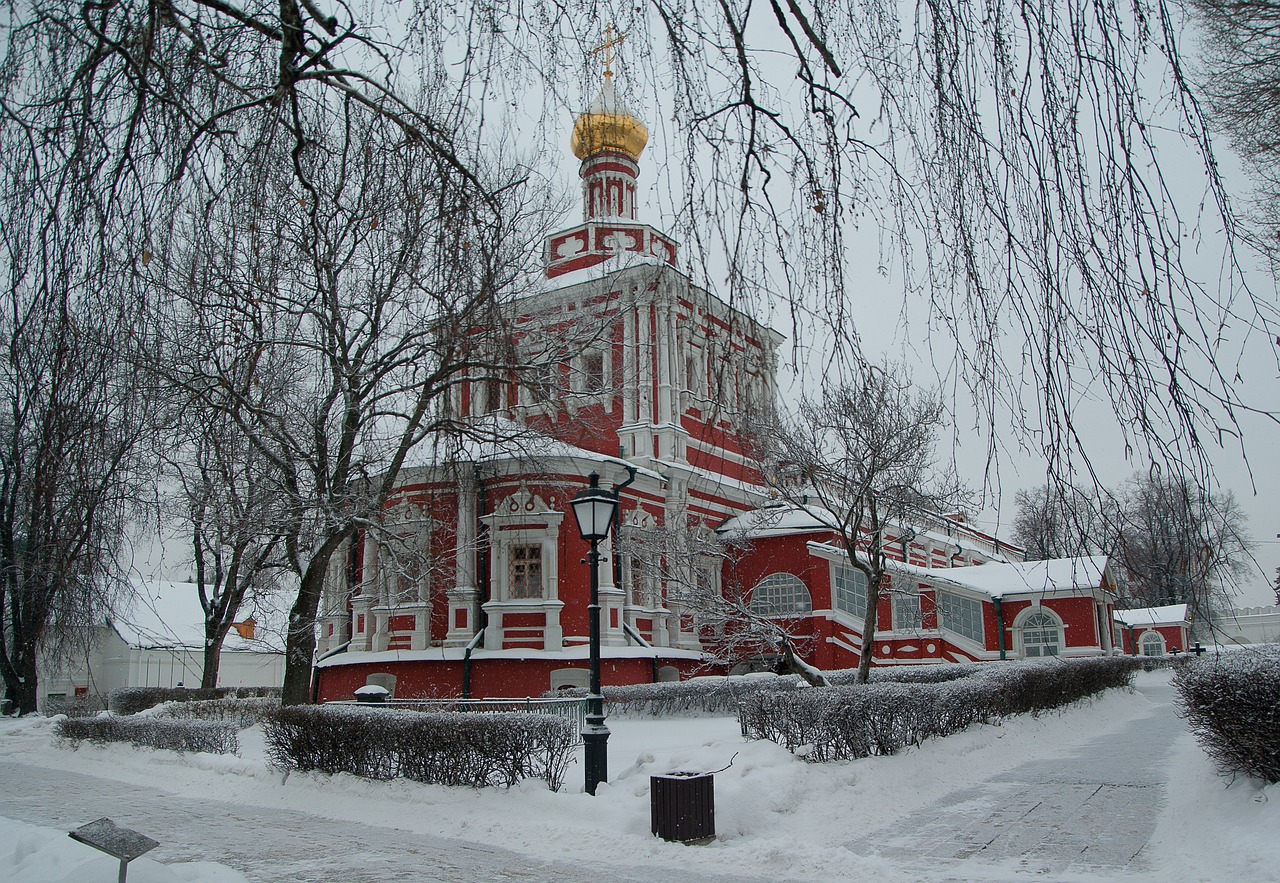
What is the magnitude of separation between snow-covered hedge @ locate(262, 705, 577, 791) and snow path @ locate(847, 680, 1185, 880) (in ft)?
11.6

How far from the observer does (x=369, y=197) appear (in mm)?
4477

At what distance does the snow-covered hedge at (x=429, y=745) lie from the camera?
10.6m

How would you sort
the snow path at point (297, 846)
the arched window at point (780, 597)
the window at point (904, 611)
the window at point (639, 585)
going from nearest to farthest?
the snow path at point (297, 846), the window at point (639, 585), the window at point (904, 611), the arched window at point (780, 597)

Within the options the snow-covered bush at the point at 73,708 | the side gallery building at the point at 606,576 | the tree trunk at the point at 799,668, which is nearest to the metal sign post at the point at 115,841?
the side gallery building at the point at 606,576

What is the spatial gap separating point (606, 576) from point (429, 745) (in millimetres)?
12538

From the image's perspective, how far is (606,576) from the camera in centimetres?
2352

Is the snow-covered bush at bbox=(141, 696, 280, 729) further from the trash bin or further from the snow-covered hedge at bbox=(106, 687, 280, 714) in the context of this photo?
the trash bin

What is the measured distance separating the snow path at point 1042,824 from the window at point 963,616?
1293 centimetres

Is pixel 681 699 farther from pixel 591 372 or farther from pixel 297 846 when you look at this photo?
pixel 297 846

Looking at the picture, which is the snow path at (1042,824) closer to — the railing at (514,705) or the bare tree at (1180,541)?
the bare tree at (1180,541)

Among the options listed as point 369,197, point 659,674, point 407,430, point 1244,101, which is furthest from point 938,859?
point 659,674

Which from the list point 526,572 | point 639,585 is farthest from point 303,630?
point 639,585

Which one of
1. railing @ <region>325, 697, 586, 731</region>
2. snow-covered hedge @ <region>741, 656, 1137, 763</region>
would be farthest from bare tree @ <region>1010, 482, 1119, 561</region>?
railing @ <region>325, 697, 586, 731</region>

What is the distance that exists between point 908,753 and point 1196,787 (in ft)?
10.4
